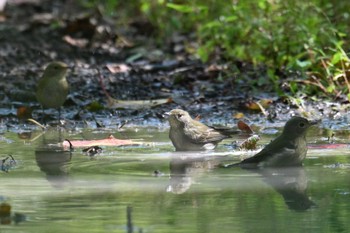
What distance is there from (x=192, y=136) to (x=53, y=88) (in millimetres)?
2484

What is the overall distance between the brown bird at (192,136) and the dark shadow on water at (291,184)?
55.2 inches

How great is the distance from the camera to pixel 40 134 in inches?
353

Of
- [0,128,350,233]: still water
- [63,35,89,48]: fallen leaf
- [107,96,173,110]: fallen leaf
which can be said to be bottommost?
[0,128,350,233]: still water

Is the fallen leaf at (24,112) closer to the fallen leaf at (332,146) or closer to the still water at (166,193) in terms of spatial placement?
the still water at (166,193)

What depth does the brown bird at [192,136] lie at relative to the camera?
307 inches

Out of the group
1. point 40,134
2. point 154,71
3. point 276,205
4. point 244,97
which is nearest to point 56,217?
point 276,205

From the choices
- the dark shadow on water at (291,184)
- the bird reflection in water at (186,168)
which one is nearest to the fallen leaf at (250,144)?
the bird reflection in water at (186,168)

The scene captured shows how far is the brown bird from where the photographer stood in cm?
780

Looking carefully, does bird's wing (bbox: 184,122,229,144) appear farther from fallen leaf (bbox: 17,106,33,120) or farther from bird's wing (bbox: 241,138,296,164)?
fallen leaf (bbox: 17,106,33,120)

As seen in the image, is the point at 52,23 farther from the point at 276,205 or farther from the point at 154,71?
the point at 276,205

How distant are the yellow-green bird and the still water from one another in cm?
230

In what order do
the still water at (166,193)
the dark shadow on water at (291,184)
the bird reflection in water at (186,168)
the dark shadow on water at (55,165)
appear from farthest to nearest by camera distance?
the dark shadow on water at (55,165)
the bird reflection in water at (186,168)
the dark shadow on water at (291,184)
the still water at (166,193)

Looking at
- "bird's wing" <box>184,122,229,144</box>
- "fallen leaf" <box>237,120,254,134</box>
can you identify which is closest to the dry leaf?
"fallen leaf" <box>237,120,254,134</box>

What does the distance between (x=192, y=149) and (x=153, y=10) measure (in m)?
8.66
